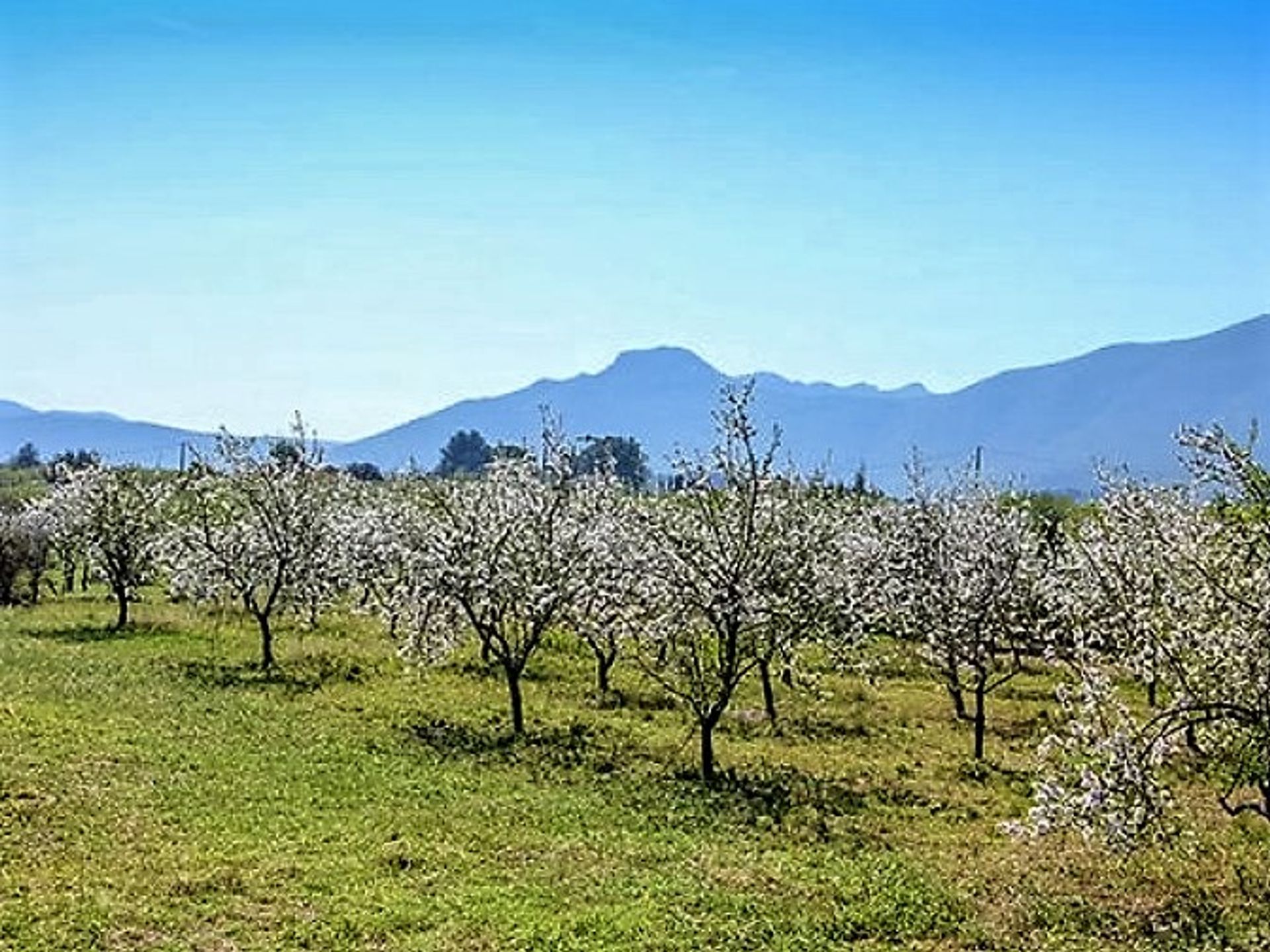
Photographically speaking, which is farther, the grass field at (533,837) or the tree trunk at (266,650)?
the tree trunk at (266,650)

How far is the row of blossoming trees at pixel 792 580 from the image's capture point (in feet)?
57.7

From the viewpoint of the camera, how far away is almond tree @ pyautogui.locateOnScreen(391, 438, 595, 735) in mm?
29438

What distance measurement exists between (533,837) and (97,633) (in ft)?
99.7

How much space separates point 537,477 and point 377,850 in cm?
1402

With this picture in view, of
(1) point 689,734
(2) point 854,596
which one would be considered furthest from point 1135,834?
(2) point 854,596

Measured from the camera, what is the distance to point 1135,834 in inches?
651

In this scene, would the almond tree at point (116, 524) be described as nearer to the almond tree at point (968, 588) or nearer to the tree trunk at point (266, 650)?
the tree trunk at point (266, 650)

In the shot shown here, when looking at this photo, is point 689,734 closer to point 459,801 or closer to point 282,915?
point 459,801

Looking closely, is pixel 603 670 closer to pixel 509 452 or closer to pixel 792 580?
pixel 509 452

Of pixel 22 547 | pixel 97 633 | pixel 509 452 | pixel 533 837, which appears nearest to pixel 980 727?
pixel 533 837

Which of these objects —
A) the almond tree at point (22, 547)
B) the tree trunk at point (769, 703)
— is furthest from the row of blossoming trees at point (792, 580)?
the almond tree at point (22, 547)

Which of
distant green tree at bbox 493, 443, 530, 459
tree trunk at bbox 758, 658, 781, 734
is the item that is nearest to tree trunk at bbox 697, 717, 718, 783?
tree trunk at bbox 758, 658, 781, 734

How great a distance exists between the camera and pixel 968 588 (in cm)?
2939

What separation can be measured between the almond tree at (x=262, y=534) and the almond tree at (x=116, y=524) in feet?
17.2
